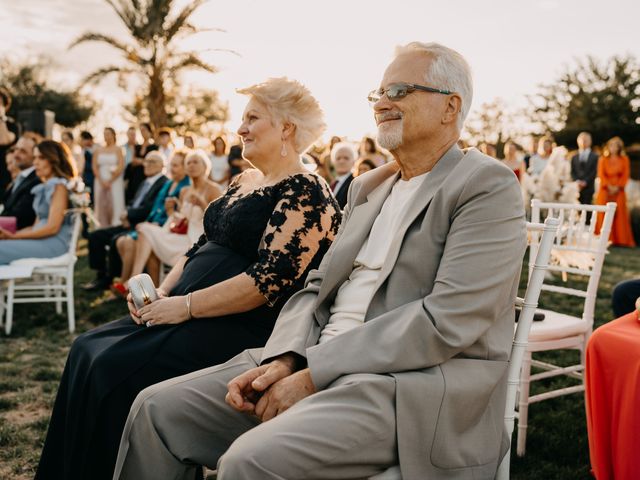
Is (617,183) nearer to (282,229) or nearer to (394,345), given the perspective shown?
(282,229)

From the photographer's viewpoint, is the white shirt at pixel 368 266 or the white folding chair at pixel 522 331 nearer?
the white folding chair at pixel 522 331

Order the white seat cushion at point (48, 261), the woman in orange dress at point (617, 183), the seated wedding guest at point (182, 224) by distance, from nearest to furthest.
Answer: the white seat cushion at point (48, 261), the seated wedding guest at point (182, 224), the woman in orange dress at point (617, 183)

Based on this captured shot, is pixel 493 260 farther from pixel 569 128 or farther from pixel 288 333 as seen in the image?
pixel 569 128

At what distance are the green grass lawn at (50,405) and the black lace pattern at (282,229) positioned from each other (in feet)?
5.13

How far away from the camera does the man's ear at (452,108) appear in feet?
6.50

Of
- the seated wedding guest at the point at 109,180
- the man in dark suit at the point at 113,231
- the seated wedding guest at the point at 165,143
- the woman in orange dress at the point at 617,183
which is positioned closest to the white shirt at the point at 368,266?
the man in dark suit at the point at 113,231

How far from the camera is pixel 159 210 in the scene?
7.51 m

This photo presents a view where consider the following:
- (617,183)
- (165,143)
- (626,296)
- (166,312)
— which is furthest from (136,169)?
(617,183)

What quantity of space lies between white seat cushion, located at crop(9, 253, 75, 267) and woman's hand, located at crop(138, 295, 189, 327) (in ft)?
11.7

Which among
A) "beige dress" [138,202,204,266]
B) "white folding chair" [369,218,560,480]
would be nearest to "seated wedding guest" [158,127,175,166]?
"beige dress" [138,202,204,266]

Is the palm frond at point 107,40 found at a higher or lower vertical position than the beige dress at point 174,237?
higher

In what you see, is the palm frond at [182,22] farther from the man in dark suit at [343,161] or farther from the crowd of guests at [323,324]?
the crowd of guests at [323,324]

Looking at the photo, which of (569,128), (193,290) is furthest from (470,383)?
(569,128)

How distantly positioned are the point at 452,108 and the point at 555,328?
1.67 m
